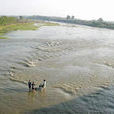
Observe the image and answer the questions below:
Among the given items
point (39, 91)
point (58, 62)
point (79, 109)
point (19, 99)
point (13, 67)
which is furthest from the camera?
point (58, 62)

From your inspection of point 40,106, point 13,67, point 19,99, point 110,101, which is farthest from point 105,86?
point 13,67

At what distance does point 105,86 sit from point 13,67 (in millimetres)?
14873

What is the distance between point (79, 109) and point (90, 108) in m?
1.17

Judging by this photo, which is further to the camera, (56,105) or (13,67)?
(13,67)

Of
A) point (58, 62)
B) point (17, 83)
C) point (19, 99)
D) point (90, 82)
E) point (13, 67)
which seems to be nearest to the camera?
point (19, 99)

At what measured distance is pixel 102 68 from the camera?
29.7 metres

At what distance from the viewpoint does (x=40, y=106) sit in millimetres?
16906

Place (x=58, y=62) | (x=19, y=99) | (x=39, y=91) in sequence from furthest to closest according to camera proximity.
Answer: (x=58, y=62) < (x=39, y=91) < (x=19, y=99)

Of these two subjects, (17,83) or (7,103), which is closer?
(7,103)

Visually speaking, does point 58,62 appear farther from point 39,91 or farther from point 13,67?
point 39,91

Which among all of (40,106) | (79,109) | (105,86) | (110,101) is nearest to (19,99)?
(40,106)

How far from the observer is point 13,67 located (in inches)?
1102

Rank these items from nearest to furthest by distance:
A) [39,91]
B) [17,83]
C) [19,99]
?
[19,99] → [39,91] → [17,83]

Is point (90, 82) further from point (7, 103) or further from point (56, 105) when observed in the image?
point (7, 103)
